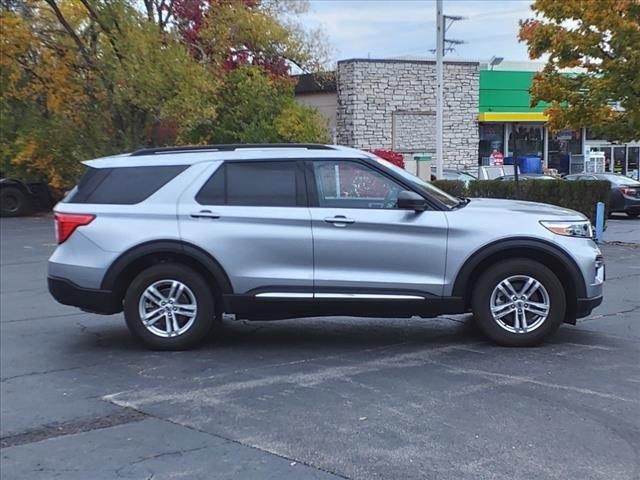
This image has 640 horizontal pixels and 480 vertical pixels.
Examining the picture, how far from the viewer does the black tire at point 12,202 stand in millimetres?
24219

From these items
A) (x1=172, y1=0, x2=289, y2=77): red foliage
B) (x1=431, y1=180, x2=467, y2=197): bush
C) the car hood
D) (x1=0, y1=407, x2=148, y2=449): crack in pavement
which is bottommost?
(x1=0, y1=407, x2=148, y2=449): crack in pavement

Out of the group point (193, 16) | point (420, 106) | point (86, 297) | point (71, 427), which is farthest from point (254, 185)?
point (420, 106)

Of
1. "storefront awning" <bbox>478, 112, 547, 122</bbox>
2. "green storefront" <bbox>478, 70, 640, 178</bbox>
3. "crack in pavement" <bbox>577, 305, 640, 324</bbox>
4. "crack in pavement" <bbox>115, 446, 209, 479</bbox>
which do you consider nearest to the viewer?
"crack in pavement" <bbox>115, 446, 209, 479</bbox>

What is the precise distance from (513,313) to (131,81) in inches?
651

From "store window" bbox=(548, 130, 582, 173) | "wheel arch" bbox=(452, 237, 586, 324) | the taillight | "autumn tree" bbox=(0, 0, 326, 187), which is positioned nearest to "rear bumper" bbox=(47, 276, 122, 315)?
the taillight

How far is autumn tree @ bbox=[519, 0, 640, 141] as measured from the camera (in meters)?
13.9

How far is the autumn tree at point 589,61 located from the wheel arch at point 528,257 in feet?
28.7

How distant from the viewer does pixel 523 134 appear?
3706 centimetres

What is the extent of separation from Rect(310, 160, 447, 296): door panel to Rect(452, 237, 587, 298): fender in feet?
0.72

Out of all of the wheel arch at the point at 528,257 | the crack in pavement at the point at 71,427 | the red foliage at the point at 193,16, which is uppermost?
the red foliage at the point at 193,16

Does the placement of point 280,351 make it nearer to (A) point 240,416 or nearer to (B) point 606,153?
(A) point 240,416

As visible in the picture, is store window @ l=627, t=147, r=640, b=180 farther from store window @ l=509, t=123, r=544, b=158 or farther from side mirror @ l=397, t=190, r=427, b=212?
side mirror @ l=397, t=190, r=427, b=212

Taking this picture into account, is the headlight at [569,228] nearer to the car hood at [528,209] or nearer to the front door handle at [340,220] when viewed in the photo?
the car hood at [528,209]

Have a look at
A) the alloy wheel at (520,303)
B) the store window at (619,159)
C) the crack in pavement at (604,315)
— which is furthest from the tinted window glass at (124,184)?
the store window at (619,159)
